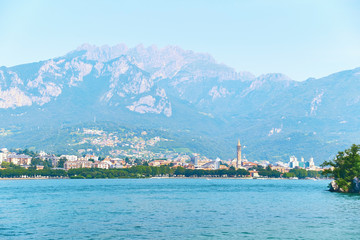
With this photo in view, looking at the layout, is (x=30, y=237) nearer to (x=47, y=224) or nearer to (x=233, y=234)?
(x=47, y=224)

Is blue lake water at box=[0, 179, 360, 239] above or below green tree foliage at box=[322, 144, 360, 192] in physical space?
below

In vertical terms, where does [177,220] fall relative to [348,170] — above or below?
below

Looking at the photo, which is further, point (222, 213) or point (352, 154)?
point (352, 154)

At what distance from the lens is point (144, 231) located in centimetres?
6688

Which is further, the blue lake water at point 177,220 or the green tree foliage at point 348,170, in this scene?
the green tree foliage at point 348,170

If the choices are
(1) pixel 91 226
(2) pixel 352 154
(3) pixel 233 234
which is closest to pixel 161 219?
(1) pixel 91 226

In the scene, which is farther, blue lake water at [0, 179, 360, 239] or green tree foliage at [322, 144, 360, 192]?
green tree foliage at [322, 144, 360, 192]

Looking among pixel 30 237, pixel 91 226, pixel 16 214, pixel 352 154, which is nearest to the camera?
pixel 30 237

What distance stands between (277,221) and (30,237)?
31.2m

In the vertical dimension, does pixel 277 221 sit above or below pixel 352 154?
below

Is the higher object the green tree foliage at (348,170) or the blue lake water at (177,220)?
the green tree foliage at (348,170)

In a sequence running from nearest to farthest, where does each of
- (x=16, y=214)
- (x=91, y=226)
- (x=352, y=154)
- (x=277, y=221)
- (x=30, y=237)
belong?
1. (x=30, y=237)
2. (x=91, y=226)
3. (x=277, y=221)
4. (x=16, y=214)
5. (x=352, y=154)

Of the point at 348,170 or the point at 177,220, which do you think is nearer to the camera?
the point at 177,220

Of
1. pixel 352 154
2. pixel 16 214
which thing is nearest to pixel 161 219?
pixel 16 214
